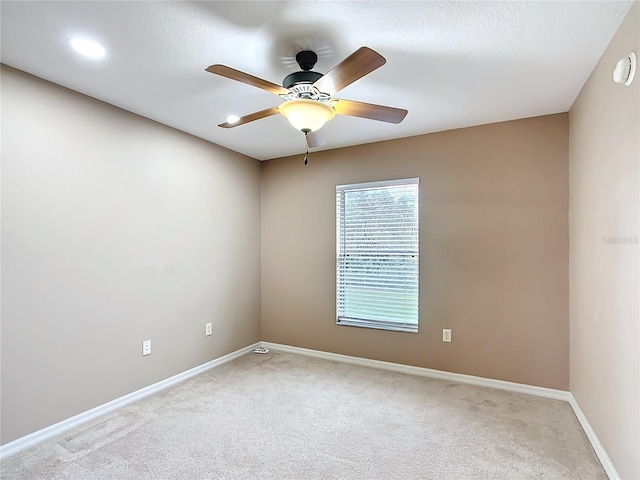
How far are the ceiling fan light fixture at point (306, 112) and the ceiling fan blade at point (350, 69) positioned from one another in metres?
0.11

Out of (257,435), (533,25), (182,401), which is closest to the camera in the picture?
(533,25)

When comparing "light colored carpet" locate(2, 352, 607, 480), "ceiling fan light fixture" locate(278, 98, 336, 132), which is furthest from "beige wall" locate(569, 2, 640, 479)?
"ceiling fan light fixture" locate(278, 98, 336, 132)

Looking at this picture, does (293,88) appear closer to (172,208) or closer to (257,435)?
(172,208)

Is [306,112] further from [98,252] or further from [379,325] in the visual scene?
[379,325]

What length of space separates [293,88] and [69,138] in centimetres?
171

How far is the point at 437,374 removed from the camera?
11.3ft

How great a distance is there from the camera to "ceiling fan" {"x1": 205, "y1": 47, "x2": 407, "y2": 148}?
5.59ft

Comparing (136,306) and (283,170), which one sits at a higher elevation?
(283,170)

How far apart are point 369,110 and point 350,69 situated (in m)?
0.52

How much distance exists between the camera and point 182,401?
2922mm

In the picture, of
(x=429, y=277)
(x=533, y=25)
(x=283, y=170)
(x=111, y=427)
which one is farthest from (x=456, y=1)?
(x=111, y=427)

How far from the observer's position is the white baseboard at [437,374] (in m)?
3.01

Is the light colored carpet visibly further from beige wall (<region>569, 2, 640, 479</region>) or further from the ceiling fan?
the ceiling fan

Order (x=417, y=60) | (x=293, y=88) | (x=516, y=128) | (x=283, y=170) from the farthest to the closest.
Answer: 1. (x=283, y=170)
2. (x=516, y=128)
3. (x=417, y=60)
4. (x=293, y=88)
